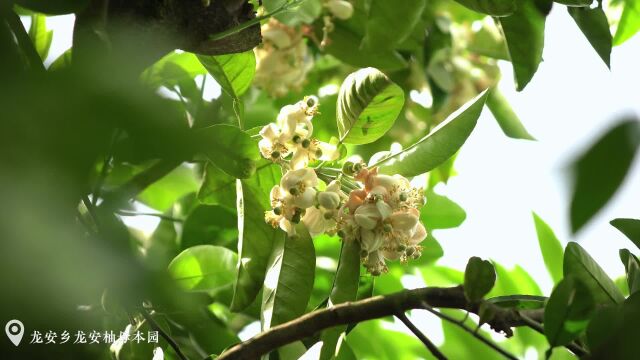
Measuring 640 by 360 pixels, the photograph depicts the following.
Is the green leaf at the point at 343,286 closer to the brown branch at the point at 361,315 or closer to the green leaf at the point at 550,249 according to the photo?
the brown branch at the point at 361,315

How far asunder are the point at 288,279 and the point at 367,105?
0.70 ft

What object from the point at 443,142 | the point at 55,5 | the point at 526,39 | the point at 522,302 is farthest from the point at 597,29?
the point at 55,5

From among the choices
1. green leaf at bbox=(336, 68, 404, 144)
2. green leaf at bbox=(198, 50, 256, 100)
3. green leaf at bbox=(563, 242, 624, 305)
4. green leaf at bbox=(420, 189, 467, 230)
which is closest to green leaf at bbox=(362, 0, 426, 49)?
green leaf at bbox=(336, 68, 404, 144)

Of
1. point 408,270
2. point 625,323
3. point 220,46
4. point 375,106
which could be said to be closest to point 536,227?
point 408,270

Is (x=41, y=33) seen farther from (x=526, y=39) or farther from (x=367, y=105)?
(x=526, y=39)

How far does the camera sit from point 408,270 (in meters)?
1.31

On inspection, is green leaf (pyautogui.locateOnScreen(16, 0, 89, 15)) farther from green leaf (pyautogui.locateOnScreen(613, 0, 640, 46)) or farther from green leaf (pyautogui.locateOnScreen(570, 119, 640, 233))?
green leaf (pyautogui.locateOnScreen(613, 0, 640, 46))

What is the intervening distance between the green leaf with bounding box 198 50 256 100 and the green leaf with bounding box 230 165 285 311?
0.36ft

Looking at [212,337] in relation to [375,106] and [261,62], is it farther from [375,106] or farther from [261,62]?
[261,62]

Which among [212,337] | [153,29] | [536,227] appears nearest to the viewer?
[153,29]

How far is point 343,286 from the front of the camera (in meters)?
0.75

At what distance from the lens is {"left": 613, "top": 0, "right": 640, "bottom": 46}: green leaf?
102 cm

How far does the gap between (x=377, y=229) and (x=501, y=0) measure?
0.88ft

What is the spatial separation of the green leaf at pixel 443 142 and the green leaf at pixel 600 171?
0.54 metres
